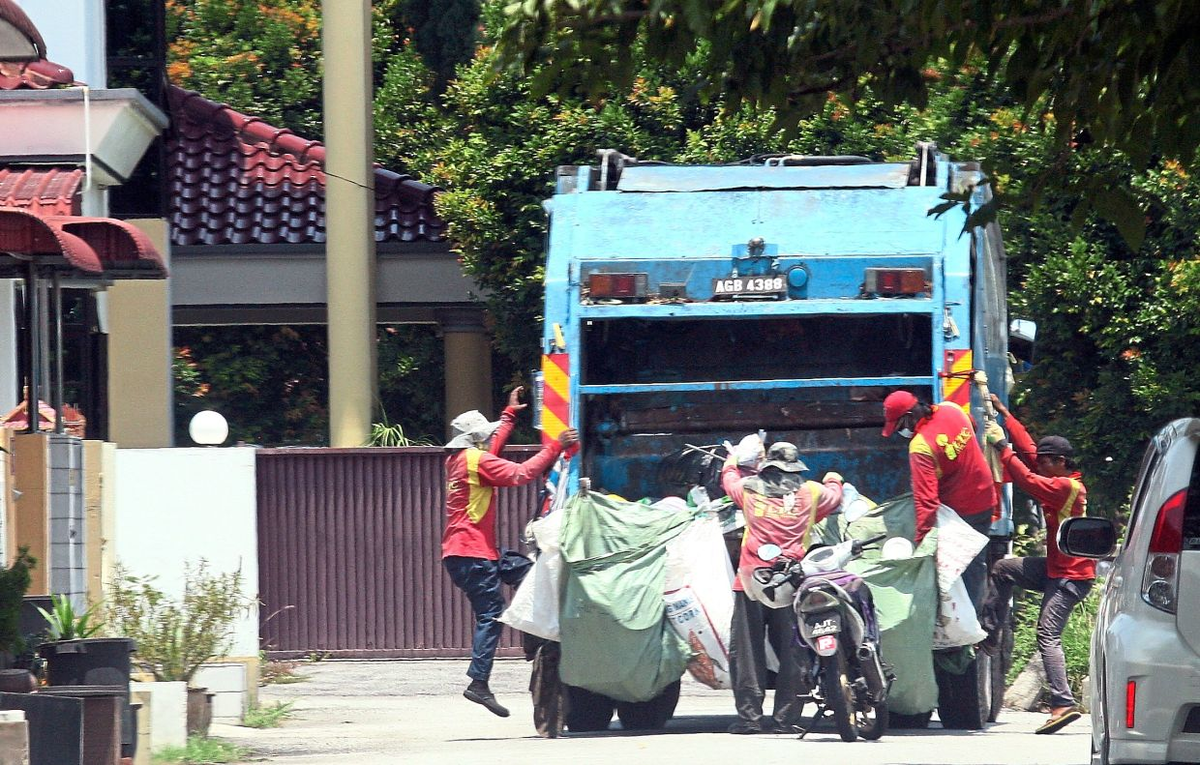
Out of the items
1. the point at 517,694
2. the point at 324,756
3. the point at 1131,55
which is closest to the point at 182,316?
the point at 517,694

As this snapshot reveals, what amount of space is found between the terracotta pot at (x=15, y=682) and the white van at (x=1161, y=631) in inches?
160

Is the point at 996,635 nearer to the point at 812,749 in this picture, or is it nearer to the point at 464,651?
the point at 812,749

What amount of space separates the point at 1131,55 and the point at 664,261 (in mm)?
4957

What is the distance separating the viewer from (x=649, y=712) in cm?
1105

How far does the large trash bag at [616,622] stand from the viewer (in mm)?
9984

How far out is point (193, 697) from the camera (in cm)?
995

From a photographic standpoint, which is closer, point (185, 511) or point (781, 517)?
point (781, 517)

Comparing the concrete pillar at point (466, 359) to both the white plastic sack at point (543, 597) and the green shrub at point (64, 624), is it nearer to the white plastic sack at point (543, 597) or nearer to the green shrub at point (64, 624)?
the white plastic sack at point (543, 597)

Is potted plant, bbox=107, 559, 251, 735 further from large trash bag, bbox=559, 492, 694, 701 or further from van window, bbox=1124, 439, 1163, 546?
van window, bbox=1124, 439, 1163, 546

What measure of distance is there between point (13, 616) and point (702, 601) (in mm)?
3614

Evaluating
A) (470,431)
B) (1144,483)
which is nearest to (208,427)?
(470,431)

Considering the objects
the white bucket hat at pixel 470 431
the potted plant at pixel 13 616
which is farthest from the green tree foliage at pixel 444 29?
the potted plant at pixel 13 616

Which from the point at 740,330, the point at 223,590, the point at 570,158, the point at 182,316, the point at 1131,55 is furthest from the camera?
the point at 182,316

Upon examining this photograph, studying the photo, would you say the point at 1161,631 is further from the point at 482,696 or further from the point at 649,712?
the point at 482,696
